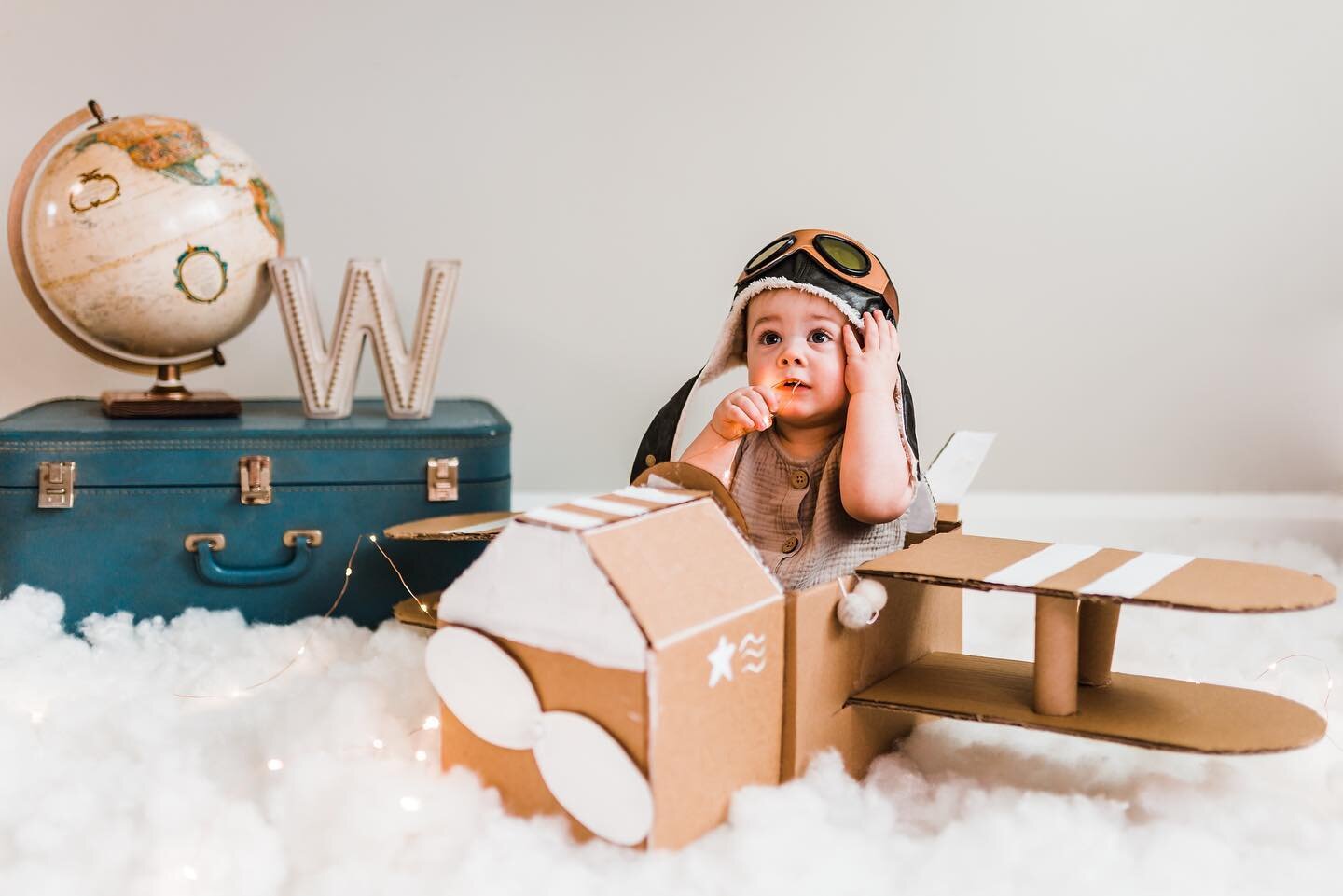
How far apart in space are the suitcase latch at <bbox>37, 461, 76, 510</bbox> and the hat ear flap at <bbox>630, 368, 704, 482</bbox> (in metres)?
0.60

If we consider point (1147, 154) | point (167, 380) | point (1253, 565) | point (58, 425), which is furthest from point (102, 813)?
point (1147, 154)

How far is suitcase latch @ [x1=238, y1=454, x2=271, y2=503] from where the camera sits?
1.29 metres

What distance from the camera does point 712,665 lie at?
771 mm

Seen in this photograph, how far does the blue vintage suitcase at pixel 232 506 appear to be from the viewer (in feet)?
4.13

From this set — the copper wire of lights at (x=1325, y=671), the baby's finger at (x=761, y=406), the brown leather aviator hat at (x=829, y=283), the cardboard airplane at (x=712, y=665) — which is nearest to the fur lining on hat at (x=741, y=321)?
the brown leather aviator hat at (x=829, y=283)

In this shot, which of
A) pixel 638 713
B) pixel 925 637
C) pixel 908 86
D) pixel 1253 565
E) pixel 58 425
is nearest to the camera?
pixel 638 713

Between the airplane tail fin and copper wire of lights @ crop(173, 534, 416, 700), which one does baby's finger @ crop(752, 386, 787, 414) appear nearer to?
the airplane tail fin

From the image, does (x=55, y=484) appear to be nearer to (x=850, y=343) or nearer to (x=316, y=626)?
(x=316, y=626)

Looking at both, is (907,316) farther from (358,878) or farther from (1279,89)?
(358,878)

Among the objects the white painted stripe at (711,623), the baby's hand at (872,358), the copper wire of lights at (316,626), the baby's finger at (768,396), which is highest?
the baby's hand at (872,358)

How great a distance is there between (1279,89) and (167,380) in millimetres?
1598

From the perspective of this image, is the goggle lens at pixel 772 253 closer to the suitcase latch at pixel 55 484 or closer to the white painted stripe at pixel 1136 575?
the white painted stripe at pixel 1136 575

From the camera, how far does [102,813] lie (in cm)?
83

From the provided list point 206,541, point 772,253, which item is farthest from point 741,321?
point 206,541
